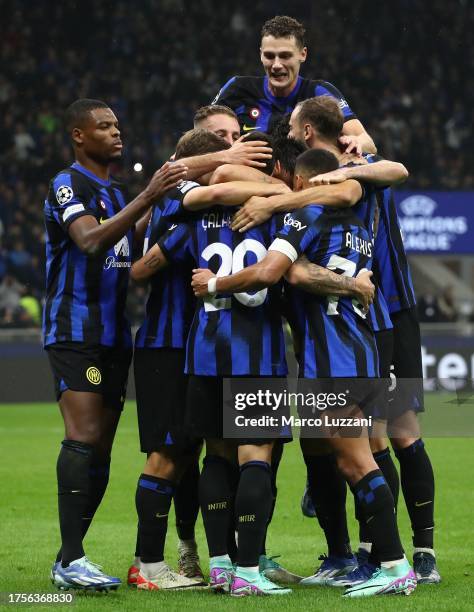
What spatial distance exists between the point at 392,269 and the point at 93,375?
1.51 m

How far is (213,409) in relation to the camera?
511cm

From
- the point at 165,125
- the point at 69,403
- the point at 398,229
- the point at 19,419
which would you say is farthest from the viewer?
the point at 165,125

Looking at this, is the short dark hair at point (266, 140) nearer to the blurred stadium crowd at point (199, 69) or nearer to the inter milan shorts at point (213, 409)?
the inter milan shorts at point (213, 409)

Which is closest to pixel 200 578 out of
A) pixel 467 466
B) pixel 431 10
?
pixel 467 466

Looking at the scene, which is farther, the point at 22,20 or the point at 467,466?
the point at 22,20

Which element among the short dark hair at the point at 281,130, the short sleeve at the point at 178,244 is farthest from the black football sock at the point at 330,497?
the short dark hair at the point at 281,130

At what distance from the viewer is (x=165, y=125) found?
72.6ft

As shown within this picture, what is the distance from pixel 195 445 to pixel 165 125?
17.2m

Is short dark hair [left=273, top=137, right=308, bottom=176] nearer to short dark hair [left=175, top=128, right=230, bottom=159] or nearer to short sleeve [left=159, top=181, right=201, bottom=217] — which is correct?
short dark hair [left=175, top=128, right=230, bottom=159]

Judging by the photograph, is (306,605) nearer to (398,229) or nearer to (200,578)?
(200,578)

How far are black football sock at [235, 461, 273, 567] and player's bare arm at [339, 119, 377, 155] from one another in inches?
61.3

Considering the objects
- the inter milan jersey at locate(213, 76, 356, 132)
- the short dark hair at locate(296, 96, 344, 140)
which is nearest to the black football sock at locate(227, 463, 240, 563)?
the short dark hair at locate(296, 96, 344, 140)

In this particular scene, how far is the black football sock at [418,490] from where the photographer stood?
18.0 feet

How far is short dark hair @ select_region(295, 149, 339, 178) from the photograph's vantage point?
5223 mm
